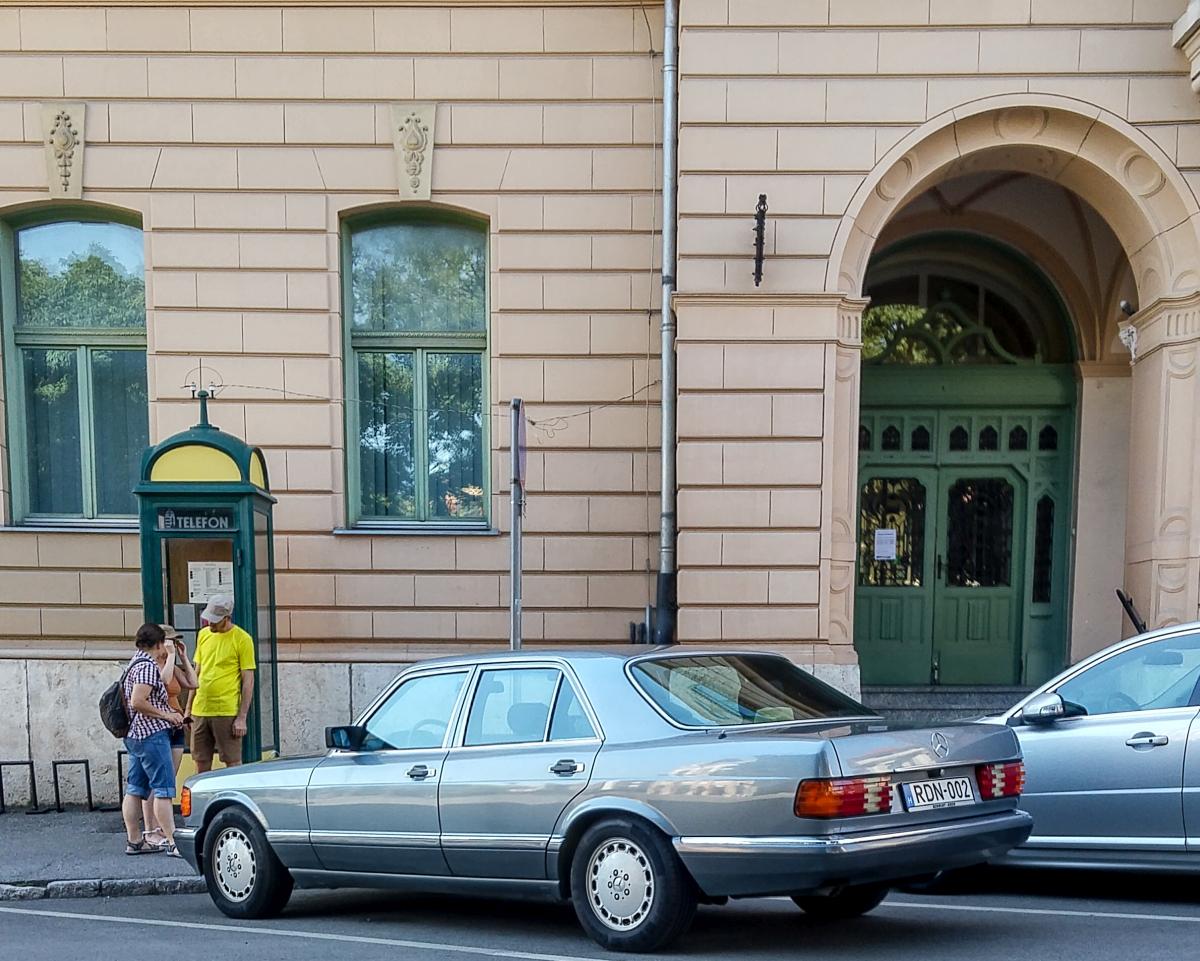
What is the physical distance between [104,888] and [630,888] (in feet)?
13.5

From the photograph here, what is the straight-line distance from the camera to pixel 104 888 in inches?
288

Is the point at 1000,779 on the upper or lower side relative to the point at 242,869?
upper

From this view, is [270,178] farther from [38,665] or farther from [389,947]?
[389,947]

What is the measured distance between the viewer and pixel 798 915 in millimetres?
5973

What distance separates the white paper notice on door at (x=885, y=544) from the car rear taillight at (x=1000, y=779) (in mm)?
6858

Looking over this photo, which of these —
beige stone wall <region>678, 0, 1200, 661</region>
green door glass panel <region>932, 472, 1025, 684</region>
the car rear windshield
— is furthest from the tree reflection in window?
the car rear windshield

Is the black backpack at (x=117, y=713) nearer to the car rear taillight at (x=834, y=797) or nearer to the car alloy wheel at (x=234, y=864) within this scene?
the car alloy wheel at (x=234, y=864)

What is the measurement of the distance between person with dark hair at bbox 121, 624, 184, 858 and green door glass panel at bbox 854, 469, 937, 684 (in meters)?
7.03

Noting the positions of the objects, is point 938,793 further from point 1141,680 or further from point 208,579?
point 208,579

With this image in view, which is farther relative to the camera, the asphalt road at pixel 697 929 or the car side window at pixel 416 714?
the car side window at pixel 416 714

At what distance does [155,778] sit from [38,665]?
3019 mm

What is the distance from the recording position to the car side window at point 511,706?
5574 millimetres

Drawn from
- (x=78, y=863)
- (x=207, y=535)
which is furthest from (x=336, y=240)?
(x=78, y=863)

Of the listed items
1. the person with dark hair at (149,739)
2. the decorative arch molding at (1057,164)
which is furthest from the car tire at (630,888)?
the decorative arch molding at (1057,164)
